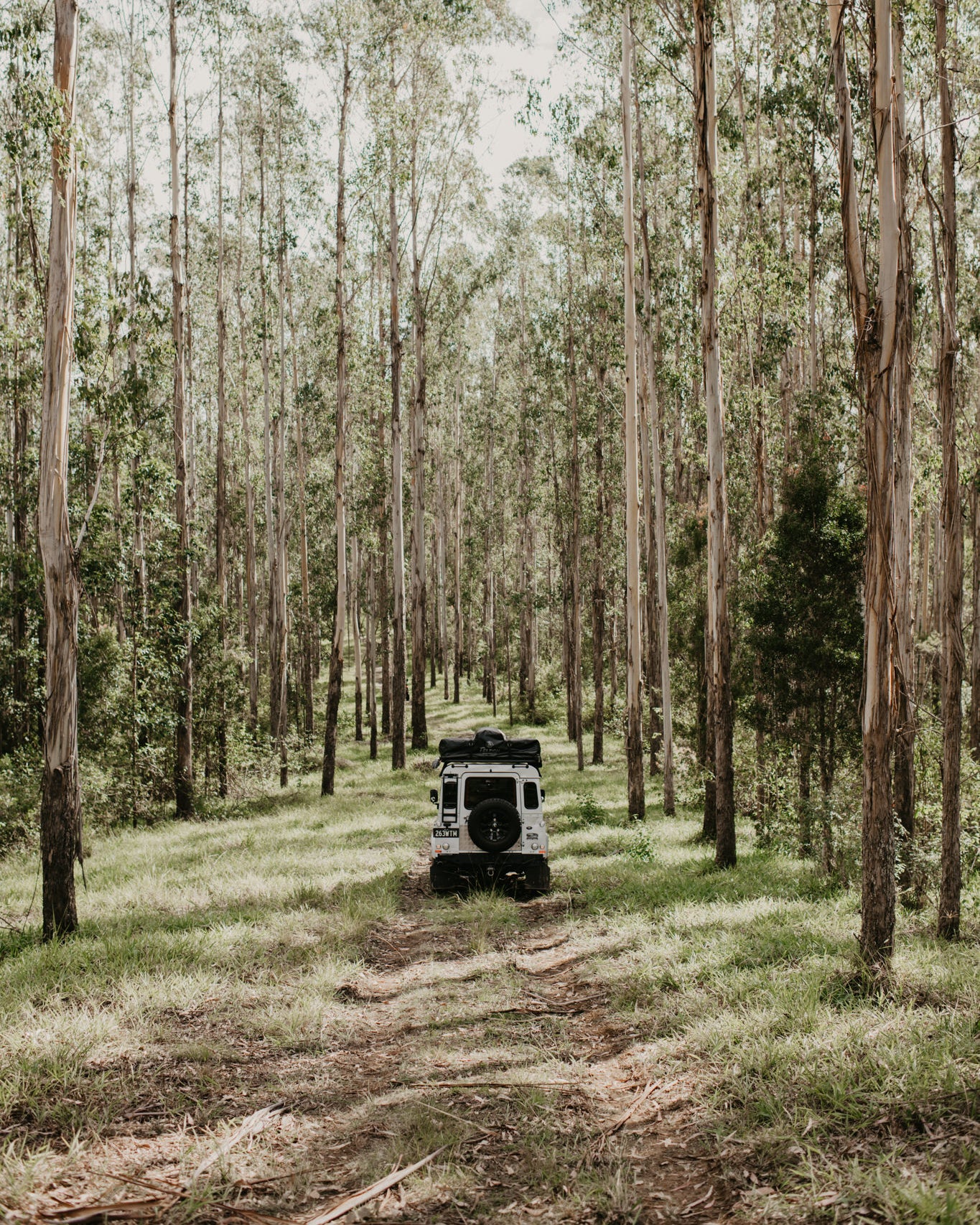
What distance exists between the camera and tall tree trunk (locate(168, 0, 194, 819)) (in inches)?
562

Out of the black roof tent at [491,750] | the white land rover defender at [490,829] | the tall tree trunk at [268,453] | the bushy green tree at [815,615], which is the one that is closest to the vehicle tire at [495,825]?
the white land rover defender at [490,829]

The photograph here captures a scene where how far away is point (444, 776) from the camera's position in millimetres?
10062

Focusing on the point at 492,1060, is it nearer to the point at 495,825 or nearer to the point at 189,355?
the point at 495,825

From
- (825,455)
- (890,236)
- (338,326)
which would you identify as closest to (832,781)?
(825,455)

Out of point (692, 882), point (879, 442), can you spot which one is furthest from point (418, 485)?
point (879, 442)

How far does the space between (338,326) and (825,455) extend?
10299 mm

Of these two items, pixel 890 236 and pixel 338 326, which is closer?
pixel 890 236

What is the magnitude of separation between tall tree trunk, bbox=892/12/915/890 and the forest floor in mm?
1541

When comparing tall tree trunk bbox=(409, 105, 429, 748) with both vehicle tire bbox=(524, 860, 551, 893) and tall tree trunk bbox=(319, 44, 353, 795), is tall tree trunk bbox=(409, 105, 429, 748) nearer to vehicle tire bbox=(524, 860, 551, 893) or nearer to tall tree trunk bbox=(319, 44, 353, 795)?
tall tree trunk bbox=(319, 44, 353, 795)

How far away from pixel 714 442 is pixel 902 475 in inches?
90.7

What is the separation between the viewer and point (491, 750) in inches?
419

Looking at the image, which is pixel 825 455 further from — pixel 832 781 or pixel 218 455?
pixel 218 455

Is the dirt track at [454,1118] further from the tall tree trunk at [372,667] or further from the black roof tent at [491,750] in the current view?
the tall tree trunk at [372,667]

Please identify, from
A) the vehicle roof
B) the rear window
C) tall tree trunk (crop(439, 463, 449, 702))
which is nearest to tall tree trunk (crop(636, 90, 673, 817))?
the vehicle roof
